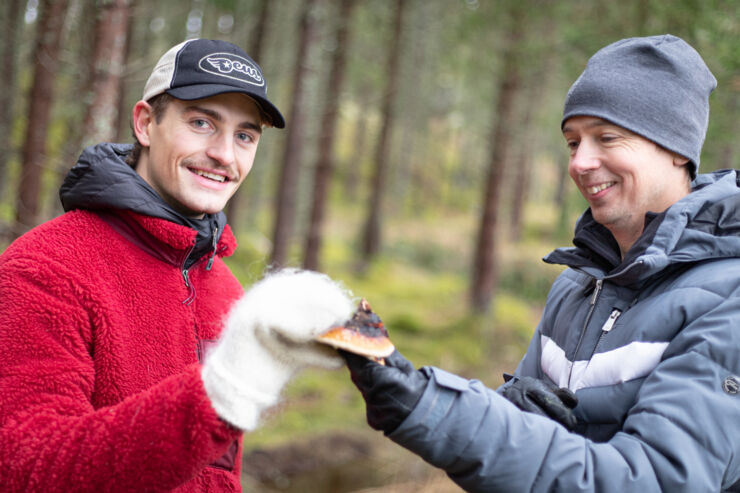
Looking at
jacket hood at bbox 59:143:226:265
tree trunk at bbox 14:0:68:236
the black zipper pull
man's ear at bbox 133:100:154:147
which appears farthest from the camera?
tree trunk at bbox 14:0:68:236

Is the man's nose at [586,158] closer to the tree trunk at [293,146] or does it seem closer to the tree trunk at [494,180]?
the tree trunk at [293,146]

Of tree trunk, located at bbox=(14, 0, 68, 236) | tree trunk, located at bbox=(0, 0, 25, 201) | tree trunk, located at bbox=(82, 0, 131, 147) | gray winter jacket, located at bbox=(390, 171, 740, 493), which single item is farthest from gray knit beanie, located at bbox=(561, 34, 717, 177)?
tree trunk, located at bbox=(0, 0, 25, 201)

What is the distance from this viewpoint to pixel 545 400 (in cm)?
174

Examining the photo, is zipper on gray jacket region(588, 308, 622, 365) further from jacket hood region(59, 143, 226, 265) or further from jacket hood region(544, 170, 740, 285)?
jacket hood region(59, 143, 226, 265)

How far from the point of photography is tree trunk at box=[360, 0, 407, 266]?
1374 cm

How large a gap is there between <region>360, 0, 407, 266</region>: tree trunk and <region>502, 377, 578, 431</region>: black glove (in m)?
12.2

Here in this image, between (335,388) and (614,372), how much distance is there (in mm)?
7488

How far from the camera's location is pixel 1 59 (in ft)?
44.3

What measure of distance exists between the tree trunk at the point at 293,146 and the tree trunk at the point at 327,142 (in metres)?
1.48

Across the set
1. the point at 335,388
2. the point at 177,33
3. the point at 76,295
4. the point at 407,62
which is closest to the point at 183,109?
the point at 76,295

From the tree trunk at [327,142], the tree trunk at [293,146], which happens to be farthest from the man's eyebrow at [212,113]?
the tree trunk at [327,142]

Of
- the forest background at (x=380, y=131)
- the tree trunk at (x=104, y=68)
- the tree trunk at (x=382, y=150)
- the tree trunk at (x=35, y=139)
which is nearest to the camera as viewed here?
the tree trunk at (x=104, y=68)

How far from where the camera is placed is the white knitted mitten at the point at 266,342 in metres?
1.43

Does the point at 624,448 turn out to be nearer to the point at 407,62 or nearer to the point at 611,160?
the point at 611,160
